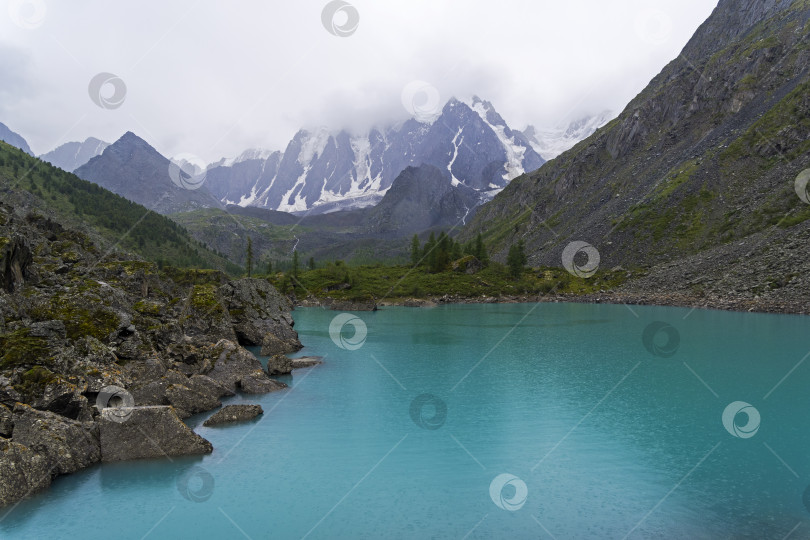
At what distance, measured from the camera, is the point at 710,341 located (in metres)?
63.6

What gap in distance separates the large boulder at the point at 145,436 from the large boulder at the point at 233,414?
535cm

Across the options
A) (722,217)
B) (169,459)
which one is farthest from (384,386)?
(722,217)

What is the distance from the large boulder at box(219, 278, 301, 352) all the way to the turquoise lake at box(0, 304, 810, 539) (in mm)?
16772

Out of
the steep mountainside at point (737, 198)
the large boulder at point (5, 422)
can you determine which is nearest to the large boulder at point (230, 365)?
the large boulder at point (5, 422)

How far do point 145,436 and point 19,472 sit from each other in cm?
559

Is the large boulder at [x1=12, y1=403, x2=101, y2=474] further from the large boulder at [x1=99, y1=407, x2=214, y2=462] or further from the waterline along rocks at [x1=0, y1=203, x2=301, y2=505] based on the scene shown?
the large boulder at [x1=99, y1=407, x2=214, y2=462]

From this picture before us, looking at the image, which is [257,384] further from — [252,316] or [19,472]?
[252,316]

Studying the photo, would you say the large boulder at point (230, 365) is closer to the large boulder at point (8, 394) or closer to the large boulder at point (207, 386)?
the large boulder at point (207, 386)

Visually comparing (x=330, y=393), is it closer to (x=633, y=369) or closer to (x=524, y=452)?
(x=524, y=452)

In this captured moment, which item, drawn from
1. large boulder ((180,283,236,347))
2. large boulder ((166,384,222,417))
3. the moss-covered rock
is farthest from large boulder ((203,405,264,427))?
large boulder ((180,283,236,347))

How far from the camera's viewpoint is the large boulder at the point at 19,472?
19.6 m

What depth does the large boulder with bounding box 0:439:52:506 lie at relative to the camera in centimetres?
1956

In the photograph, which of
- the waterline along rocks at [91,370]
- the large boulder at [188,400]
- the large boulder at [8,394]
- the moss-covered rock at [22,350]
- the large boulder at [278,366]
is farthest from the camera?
the large boulder at [278,366]

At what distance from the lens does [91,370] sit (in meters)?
29.5
